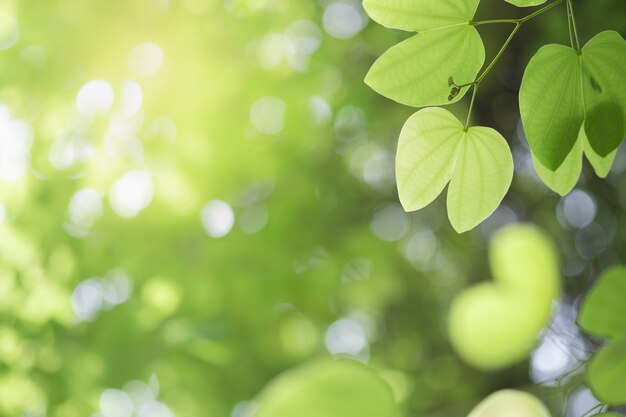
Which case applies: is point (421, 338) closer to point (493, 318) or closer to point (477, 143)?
point (493, 318)

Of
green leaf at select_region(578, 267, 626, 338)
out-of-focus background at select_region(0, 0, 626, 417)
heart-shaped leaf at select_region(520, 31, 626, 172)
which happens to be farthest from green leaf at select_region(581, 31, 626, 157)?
out-of-focus background at select_region(0, 0, 626, 417)

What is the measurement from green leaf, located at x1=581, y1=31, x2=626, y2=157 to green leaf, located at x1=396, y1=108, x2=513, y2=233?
5cm

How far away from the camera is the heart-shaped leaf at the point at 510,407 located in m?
0.31

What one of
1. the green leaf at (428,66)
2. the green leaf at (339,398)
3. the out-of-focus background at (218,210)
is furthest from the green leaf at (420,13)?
the out-of-focus background at (218,210)

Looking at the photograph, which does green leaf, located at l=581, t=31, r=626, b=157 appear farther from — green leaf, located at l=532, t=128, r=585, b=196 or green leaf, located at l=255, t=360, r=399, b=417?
green leaf, located at l=255, t=360, r=399, b=417

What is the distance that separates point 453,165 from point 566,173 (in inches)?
2.7

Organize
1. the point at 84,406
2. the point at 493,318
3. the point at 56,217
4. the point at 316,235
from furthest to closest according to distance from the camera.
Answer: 1. the point at 316,235
2. the point at 56,217
3. the point at 84,406
4. the point at 493,318

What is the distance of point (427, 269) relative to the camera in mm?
1409

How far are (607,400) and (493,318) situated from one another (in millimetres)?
109

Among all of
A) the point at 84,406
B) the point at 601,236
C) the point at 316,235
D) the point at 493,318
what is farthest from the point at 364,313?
the point at 493,318

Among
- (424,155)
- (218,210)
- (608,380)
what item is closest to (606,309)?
(608,380)

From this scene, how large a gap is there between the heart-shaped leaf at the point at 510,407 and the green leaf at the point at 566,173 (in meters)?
0.11

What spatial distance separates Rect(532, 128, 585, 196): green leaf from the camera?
1.12 ft

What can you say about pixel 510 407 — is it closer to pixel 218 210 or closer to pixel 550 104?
pixel 550 104
